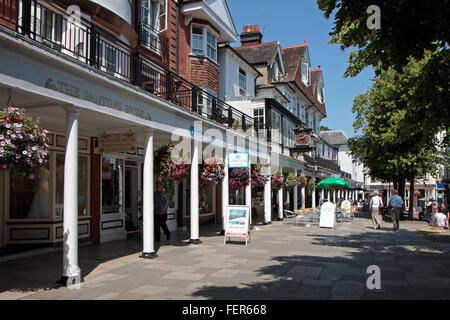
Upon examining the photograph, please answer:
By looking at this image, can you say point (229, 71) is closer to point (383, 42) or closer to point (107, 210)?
point (107, 210)

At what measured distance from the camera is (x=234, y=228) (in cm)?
1156

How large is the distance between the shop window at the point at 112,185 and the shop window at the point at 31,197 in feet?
6.31

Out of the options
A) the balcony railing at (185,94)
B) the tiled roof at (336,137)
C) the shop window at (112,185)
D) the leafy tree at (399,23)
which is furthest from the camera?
the tiled roof at (336,137)

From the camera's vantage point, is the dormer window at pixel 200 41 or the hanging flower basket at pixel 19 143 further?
the dormer window at pixel 200 41

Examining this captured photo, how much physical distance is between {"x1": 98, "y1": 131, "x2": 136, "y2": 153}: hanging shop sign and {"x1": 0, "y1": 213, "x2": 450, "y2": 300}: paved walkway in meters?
2.67

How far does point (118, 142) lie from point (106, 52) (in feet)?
10.9

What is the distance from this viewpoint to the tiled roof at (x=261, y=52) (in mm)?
27625

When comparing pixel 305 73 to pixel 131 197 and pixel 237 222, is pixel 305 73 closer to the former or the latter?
pixel 131 197

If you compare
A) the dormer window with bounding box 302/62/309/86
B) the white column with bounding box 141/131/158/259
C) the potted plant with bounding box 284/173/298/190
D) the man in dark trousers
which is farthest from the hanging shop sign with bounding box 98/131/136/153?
the dormer window with bounding box 302/62/309/86

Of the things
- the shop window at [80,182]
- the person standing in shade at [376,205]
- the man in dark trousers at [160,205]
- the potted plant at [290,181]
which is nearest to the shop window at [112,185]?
the shop window at [80,182]

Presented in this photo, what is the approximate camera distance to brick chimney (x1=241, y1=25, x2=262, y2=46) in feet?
103

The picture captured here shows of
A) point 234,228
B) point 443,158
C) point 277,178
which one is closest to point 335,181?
point 277,178

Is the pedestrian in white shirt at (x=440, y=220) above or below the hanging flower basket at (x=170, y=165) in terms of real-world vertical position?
below

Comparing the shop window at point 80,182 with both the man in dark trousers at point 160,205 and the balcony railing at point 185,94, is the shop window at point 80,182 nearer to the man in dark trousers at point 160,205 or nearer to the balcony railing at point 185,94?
the man in dark trousers at point 160,205
